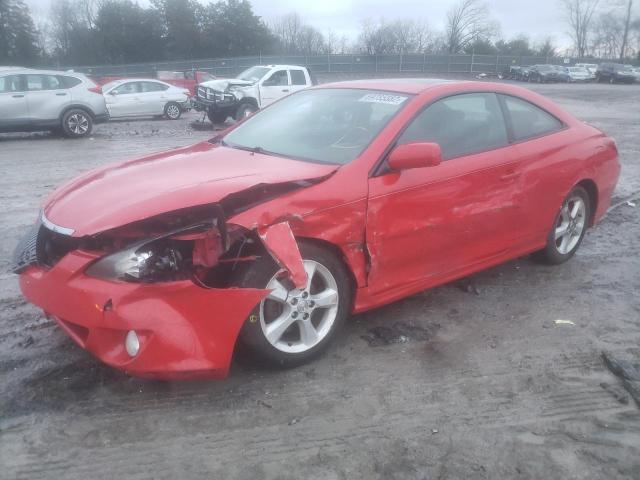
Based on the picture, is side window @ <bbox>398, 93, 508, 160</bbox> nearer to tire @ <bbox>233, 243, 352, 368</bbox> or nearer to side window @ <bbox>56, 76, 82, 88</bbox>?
tire @ <bbox>233, 243, 352, 368</bbox>

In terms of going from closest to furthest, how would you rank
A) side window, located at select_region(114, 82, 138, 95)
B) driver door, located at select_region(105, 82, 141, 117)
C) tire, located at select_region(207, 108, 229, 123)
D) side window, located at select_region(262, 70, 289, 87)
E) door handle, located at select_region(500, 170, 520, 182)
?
door handle, located at select_region(500, 170, 520, 182) < tire, located at select_region(207, 108, 229, 123) < side window, located at select_region(262, 70, 289, 87) < driver door, located at select_region(105, 82, 141, 117) < side window, located at select_region(114, 82, 138, 95)

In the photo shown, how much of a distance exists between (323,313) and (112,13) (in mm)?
49327

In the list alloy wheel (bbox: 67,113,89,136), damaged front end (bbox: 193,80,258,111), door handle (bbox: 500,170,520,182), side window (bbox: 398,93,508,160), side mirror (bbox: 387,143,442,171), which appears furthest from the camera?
damaged front end (bbox: 193,80,258,111)

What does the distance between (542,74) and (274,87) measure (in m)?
35.1

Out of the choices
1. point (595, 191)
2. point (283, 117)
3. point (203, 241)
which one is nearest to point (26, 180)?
point (283, 117)

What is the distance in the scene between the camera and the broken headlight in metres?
2.68

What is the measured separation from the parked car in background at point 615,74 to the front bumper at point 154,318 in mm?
49249

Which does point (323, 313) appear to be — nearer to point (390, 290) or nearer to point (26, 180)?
point (390, 290)

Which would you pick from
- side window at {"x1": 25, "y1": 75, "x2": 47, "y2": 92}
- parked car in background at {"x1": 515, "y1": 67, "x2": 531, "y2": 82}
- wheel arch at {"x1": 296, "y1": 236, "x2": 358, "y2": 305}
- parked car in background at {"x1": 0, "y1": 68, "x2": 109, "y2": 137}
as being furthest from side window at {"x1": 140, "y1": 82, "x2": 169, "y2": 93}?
parked car in background at {"x1": 515, "y1": 67, "x2": 531, "y2": 82}

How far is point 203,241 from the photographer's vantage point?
277 centimetres

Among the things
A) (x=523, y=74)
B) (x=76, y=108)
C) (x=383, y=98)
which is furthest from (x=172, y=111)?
(x=523, y=74)

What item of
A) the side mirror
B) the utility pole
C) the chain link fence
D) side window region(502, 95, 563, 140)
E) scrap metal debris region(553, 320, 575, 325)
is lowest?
scrap metal debris region(553, 320, 575, 325)

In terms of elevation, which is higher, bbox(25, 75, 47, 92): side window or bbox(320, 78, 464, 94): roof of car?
bbox(320, 78, 464, 94): roof of car

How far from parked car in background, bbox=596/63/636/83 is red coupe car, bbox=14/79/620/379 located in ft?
152
